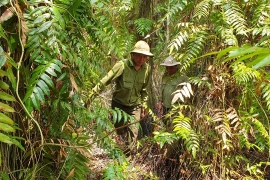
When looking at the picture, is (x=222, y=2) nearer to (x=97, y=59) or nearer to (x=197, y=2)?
(x=197, y=2)

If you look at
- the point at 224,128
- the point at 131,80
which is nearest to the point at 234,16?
the point at 224,128

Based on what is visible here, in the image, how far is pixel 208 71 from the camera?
11.3 feet

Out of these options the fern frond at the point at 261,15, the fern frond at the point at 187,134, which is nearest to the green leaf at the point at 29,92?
the fern frond at the point at 187,134

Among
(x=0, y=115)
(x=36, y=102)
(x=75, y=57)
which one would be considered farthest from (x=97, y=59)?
(x=0, y=115)

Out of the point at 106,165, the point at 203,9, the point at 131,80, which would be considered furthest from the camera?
the point at 131,80

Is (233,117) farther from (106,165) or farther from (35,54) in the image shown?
(35,54)

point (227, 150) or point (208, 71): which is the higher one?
point (208, 71)

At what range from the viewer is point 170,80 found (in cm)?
390

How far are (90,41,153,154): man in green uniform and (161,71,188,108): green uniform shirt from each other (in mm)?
312

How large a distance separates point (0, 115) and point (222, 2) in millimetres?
2598

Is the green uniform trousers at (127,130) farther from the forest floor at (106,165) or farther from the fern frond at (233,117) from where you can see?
the fern frond at (233,117)

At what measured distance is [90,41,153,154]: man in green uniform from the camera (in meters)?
3.81

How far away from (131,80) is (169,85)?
493 millimetres

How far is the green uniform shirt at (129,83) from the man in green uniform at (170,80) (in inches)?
12.1
